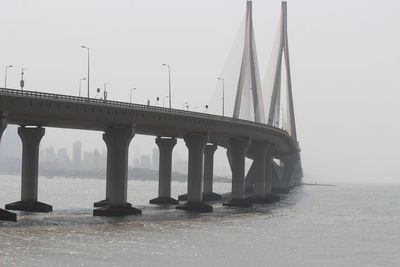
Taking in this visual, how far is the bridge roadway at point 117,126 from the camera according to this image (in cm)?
7169

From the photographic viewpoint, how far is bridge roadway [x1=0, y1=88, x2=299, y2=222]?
71.7 meters

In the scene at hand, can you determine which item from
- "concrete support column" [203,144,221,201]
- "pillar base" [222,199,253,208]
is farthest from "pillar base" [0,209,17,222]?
"concrete support column" [203,144,221,201]

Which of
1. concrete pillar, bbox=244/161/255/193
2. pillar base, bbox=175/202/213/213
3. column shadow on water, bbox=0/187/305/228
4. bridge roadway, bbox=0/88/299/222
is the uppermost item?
bridge roadway, bbox=0/88/299/222

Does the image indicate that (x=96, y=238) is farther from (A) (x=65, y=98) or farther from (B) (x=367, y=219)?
(B) (x=367, y=219)

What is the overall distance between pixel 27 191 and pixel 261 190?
54.3 meters

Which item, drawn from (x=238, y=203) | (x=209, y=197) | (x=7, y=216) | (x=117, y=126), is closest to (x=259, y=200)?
(x=209, y=197)

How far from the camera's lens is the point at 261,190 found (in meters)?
129

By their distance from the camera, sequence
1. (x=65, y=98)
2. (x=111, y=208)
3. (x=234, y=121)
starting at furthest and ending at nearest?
(x=234, y=121)
(x=111, y=208)
(x=65, y=98)

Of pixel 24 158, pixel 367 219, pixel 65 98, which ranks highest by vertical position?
pixel 65 98

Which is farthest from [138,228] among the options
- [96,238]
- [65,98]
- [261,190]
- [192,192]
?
[261,190]

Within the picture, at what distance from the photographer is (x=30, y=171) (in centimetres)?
8325

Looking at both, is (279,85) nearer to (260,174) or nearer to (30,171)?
(260,174)

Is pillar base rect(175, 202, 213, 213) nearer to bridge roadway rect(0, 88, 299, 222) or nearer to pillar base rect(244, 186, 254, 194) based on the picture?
bridge roadway rect(0, 88, 299, 222)

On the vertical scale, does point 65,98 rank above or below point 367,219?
above
